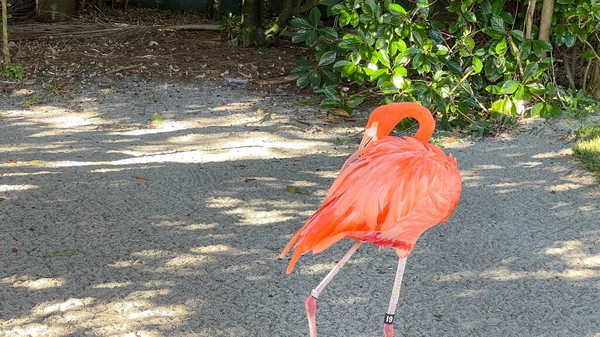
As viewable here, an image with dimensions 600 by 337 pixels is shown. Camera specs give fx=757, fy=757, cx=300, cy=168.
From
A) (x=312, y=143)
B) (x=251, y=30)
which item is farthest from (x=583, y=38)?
(x=251, y=30)

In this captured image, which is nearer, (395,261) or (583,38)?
(395,261)

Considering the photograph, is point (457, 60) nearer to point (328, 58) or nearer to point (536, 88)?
point (536, 88)

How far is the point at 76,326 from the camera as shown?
3.00m

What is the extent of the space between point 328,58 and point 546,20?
1.58 m

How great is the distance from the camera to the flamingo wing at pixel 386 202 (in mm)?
2627

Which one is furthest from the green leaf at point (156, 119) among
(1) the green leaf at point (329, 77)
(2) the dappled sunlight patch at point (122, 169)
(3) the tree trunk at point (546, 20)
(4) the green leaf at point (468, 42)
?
(3) the tree trunk at point (546, 20)

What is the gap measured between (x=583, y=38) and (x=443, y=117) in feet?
3.72

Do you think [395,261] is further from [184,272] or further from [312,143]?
[312,143]

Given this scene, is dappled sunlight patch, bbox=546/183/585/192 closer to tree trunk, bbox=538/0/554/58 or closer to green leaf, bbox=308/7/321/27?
tree trunk, bbox=538/0/554/58

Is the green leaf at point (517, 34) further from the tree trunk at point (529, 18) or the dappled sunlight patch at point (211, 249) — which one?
the dappled sunlight patch at point (211, 249)

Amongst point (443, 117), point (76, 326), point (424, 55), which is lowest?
point (76, 326)

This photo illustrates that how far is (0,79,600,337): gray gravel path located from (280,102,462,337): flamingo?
0.51 metres

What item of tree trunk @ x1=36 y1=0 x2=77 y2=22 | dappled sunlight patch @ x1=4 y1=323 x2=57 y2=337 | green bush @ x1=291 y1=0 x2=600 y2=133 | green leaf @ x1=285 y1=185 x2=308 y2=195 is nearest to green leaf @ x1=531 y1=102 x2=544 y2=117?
green bush @ x1=291 y1=0 x2=600 y2=133

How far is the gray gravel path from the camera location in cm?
312
